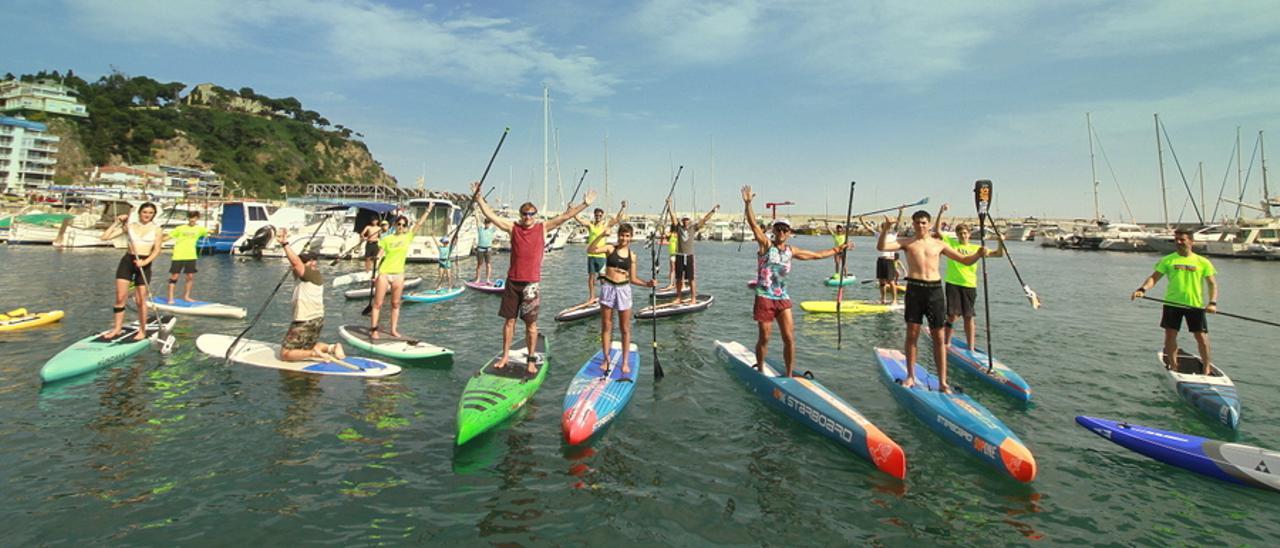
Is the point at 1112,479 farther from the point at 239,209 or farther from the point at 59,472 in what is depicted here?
the point at 239,209

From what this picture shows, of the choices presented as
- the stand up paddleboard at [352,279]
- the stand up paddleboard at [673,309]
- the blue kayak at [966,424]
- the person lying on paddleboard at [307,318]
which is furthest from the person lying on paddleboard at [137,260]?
the blue kayak at [966,424]

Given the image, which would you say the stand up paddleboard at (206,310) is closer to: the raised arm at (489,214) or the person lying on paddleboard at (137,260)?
the person lying on paddleboard at (137,260)

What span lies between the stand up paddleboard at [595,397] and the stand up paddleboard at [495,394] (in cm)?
64

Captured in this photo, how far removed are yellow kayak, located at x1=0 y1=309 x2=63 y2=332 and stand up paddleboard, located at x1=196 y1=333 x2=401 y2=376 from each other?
4957 millimetres

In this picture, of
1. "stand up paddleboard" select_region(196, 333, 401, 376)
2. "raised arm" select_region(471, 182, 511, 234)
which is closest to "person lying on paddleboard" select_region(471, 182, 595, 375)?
"raised arm" select_region(471, 182, 511, 234)

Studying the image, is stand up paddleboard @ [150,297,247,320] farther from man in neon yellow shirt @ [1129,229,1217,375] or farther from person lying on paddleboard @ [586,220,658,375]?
man in neon yellow shirt @ [1129,229,1217,375]

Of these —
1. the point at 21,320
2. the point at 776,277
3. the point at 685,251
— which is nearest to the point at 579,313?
the point at 685,251

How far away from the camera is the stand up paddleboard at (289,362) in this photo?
30.8 ft

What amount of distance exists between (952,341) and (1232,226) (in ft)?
272

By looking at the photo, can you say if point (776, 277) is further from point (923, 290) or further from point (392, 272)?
point (392, 272)

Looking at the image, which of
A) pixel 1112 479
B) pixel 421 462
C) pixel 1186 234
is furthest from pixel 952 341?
pixel 421 462

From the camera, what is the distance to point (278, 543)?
4922 millimetres

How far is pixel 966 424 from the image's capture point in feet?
22.8

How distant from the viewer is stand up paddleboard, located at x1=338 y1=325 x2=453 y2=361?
1045 cm
